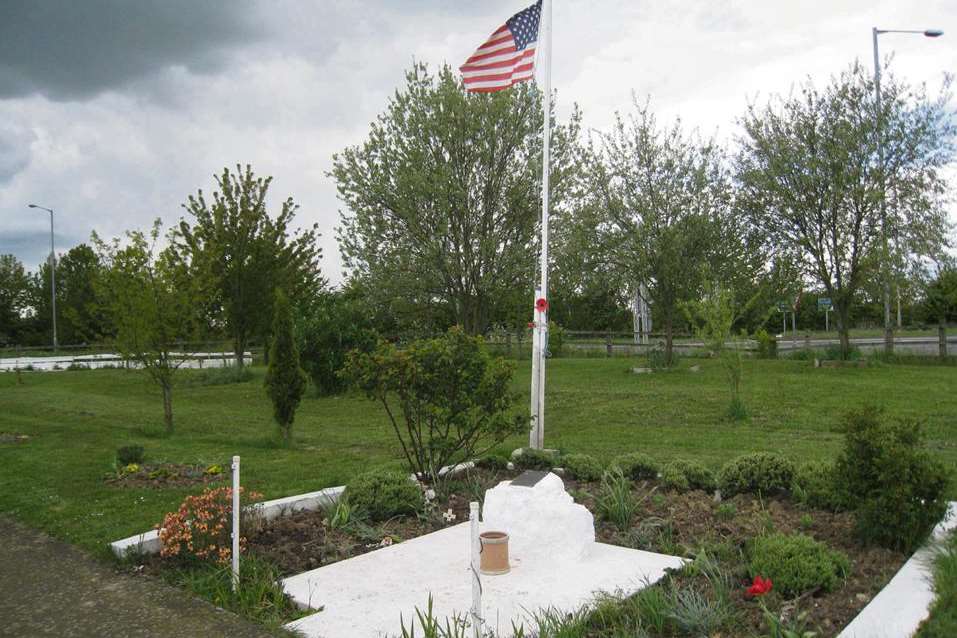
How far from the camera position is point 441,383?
7547 mm

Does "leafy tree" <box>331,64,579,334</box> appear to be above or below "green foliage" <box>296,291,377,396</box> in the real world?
above

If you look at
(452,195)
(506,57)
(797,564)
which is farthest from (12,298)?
(797,564)

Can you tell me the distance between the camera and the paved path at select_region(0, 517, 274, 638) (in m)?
4.37

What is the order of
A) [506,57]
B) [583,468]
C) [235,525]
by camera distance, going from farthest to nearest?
[506,57] → [583,468] → [235,525]

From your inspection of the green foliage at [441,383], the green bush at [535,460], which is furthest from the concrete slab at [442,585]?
the green bush at [535,460]

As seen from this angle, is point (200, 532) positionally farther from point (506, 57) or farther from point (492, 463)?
point (506, 57)

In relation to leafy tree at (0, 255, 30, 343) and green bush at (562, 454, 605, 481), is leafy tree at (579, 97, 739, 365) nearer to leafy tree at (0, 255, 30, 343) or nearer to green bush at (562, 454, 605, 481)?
green bush at (562, 454, 605, 481)

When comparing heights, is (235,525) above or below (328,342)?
below

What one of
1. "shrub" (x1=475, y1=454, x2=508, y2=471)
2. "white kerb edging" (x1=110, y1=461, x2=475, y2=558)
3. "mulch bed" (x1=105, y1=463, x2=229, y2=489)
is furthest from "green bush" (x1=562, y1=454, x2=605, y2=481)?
"mulch bed" (x1=105, y1=463, x2=229, y2=489)

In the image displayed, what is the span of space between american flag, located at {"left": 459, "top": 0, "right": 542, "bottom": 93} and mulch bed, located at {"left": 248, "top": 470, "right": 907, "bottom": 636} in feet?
17.6

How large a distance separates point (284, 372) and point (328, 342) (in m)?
7.44

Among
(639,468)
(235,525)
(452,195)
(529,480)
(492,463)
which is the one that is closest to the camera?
(235,525)

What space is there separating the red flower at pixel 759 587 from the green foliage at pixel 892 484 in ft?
4.09

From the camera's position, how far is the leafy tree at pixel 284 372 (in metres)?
11.6
